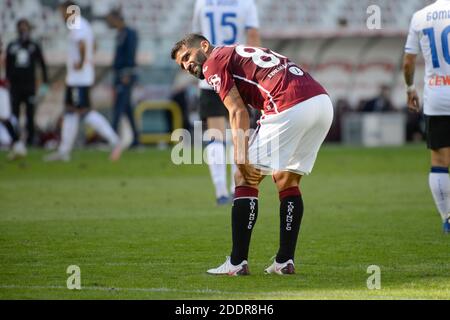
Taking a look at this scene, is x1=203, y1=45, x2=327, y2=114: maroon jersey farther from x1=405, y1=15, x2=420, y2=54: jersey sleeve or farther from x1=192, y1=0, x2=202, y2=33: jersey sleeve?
x1=192, y1=0, x2=202, y2=33: jersey sleeve

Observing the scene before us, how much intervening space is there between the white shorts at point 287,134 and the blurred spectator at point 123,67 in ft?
43.5

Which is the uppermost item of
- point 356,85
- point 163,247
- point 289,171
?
point 289,171

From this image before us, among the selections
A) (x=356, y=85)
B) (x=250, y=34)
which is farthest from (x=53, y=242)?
(x=356, y=85)

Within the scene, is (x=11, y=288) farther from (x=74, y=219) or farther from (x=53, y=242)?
(x=74, y=219)

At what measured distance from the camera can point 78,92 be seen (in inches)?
784

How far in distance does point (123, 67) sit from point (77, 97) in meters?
1.84

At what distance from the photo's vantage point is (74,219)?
11766 millimetres

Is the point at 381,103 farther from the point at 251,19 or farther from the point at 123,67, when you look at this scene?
the point at 251,19

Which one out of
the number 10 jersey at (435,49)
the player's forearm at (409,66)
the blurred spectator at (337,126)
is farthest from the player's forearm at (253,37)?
the blurred spectator at (337,126)

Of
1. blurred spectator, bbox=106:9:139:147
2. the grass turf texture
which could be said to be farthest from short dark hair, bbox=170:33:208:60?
blurred spectator, bbox=106:9:139:147

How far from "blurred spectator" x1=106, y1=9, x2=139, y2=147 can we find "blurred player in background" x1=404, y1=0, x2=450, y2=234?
36.7 ft

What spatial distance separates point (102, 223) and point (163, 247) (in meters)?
2.03

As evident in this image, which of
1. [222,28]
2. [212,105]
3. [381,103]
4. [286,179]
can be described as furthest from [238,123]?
[381,103]

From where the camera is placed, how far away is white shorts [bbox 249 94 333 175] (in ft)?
26.0
